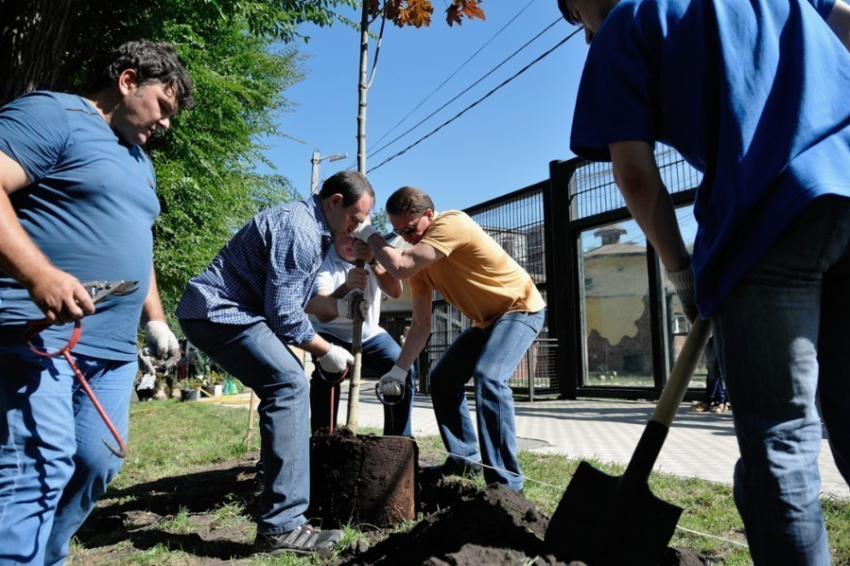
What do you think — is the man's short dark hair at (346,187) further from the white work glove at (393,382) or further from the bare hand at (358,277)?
the white work glove at (393,382)

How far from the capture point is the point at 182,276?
1088 cm

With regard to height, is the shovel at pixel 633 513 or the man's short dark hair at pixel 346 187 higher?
the man's short dark hair at pixel 346 187

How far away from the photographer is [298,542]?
2707 mm

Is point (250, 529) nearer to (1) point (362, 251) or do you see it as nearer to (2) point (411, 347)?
(2) point (411, 347)

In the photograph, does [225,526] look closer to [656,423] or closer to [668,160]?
[656,423]

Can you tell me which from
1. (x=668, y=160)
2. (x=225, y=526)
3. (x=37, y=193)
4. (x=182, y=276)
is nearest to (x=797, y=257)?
(x=37, y=193)

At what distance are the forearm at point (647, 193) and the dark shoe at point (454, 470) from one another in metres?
2.49

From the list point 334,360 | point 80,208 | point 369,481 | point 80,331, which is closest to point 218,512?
point 369,481

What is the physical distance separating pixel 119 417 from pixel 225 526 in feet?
4.37

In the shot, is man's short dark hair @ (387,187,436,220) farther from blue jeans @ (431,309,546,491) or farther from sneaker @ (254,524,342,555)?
sneaker @ (254,524,342,555)

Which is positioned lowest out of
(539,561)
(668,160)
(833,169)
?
(539,561)

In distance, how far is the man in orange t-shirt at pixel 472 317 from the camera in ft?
11.3

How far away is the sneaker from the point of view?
106 inches

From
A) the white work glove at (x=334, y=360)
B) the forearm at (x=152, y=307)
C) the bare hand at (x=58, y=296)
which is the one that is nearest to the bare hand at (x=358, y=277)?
the white work glove at (x=334, y=360)
